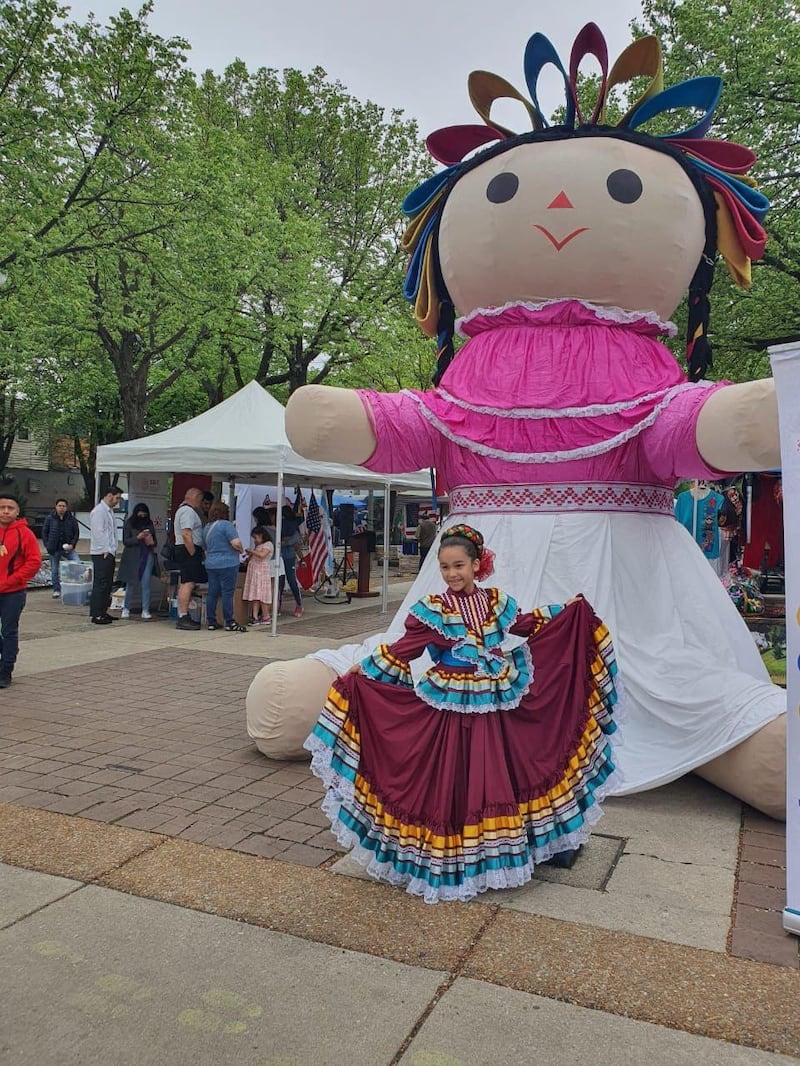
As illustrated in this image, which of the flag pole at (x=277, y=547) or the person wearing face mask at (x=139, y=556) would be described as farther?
the person wearing face mask at (x=139, y=556)

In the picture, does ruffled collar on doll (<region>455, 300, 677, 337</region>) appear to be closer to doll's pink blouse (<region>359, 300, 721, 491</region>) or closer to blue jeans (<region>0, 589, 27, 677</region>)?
doll's pink blouse (<region>359, 300, 721, 491</region>)

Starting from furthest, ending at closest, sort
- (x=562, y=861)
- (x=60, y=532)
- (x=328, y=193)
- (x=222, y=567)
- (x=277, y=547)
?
(x=328, y=193) < (x=60, y=532) < (x=222, y=567) < (x=277, y=547) < (x=562, y=861)

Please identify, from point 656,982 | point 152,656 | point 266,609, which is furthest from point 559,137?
point 266,609

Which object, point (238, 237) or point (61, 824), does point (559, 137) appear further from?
point (238, 237)

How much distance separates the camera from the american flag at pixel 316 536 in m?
13.7

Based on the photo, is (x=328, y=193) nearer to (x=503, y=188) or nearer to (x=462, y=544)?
(x=503, y=188)

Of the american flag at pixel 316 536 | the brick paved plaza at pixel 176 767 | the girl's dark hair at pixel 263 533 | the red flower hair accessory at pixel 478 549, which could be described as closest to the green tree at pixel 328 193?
the american flag at pixel 316 536

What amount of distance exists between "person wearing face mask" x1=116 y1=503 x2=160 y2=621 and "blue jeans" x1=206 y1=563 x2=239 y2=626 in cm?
114

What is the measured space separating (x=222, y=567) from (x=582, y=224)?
6.74 meters

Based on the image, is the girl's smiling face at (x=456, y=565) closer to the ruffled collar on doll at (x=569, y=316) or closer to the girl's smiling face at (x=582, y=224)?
the ruffled collar on doll at (x=569, y=316)

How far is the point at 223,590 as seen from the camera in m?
10.2

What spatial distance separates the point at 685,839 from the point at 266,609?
320 inches

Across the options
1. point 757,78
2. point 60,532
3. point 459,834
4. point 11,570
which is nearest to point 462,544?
point 459,834

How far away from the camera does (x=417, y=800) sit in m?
3.18
